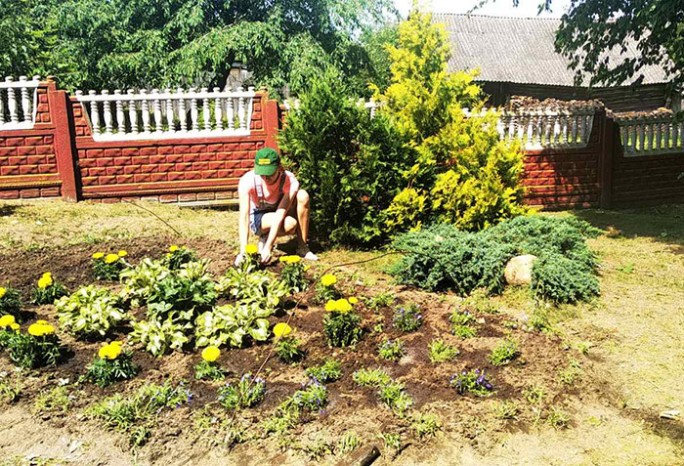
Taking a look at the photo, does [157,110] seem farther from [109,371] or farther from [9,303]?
[109,371]

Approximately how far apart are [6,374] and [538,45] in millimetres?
24981

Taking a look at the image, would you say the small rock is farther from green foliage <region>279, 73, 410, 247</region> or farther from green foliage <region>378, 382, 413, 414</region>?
green foliage <region>378, 382, 413, 414</region>

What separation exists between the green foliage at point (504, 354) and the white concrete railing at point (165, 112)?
5.87 meters

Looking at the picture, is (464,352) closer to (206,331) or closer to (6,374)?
(206,331)

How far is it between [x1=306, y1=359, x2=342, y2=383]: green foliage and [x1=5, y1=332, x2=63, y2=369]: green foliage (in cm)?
157

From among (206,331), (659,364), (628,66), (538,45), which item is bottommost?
(659,364)

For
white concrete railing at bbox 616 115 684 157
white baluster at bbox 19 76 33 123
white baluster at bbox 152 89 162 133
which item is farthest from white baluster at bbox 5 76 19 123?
white concrete railing at bbox 616 115 684 157

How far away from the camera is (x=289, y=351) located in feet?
12.5

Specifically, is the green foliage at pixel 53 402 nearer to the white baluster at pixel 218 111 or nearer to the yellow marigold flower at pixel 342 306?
the yellow marigold flower at pixel 342 306

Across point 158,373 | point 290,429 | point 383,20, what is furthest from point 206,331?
point 383,20

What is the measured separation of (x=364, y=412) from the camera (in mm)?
3293

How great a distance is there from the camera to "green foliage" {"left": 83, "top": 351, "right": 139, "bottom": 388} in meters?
3.54

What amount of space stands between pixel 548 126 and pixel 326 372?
291 inches

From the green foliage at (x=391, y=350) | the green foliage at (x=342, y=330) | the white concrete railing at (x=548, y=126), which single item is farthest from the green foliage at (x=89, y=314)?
the white concrete railing at (x=548, y=126)
